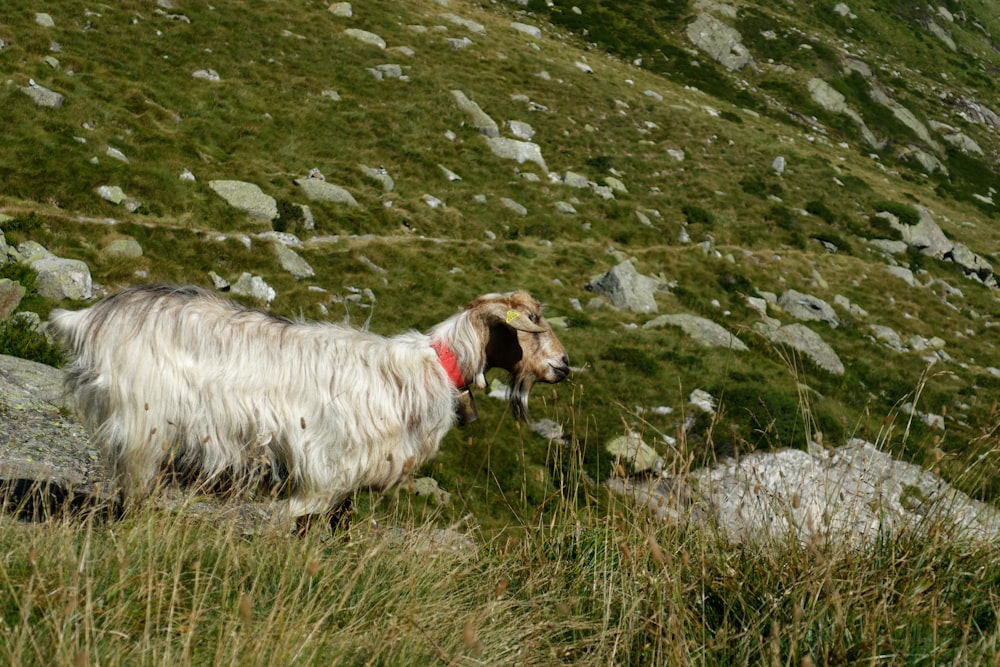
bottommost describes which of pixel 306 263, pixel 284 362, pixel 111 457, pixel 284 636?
pixel 306 263

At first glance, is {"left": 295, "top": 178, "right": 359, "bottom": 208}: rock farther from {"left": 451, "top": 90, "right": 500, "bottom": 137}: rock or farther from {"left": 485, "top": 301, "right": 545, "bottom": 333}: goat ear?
{"left": 485, "top": 301, "right": 545, "bottom": 333}: goat ear

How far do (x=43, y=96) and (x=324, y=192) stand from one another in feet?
23.6

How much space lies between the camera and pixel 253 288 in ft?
49.3

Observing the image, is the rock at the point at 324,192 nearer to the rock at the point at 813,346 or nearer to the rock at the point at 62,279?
the rock at the point at 62,279

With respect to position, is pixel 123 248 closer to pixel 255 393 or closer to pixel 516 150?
Result: pixel 255 393

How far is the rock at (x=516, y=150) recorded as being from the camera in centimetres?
2872

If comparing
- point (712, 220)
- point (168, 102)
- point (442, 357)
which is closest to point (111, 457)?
point (442, 357)

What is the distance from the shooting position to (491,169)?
2734 centimetres

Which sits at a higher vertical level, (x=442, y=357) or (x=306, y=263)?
(x=442, y=357)

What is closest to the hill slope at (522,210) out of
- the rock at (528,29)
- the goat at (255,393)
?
the rock at (528,29)

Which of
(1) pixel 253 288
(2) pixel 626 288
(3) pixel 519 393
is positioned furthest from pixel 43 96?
(3) pixel 519 393

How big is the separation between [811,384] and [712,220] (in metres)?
12.8

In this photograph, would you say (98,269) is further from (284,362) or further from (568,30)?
(568,30)

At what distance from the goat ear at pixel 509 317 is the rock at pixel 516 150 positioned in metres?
22.0
